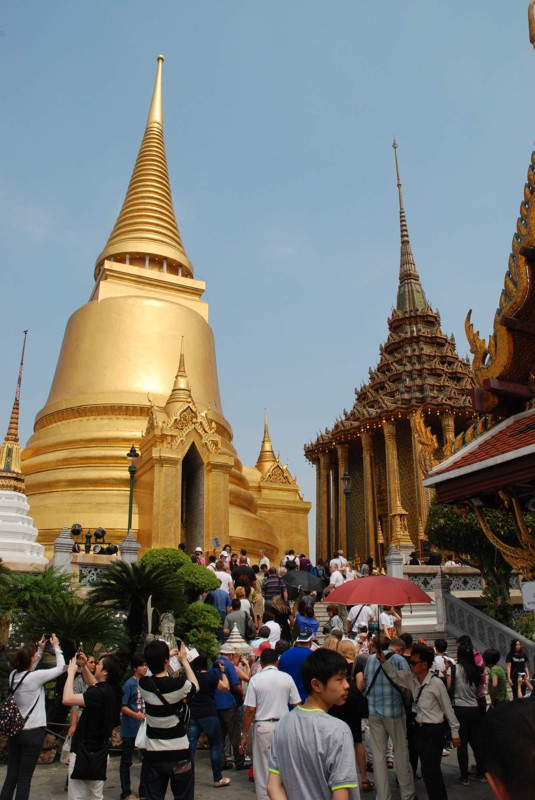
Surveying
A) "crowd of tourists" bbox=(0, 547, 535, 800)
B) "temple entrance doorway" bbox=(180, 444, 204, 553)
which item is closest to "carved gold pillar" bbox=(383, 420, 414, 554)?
"temple entrance doorway" bbox=(180, 444, 204, 553)

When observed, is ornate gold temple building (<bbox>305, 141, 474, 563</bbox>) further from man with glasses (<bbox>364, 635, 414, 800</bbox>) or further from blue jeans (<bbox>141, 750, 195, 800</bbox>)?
blue jeans (<bbox>141, 750, 195, 800</bbox>)

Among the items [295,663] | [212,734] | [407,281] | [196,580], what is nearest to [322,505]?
[407,281]

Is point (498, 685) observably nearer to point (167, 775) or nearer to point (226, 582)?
point (167, 775)

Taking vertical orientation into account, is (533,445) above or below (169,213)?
below

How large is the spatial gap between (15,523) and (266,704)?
8.45 metres

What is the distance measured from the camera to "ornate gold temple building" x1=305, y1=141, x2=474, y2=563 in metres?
29.5

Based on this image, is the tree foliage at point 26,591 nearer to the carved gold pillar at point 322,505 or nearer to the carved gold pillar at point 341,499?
the carved gold pillar at point 341,499

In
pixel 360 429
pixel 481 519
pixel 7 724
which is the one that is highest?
pixel 360 429

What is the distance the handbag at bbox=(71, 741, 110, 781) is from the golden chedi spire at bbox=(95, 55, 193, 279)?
943 inches

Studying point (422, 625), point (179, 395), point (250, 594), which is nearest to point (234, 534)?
point (179, 395)

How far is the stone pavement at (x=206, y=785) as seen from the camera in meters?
5.79

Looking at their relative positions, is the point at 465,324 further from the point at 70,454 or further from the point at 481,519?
the point at 70,454

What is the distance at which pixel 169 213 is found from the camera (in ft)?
94.9

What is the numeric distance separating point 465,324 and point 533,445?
5.87 ft
